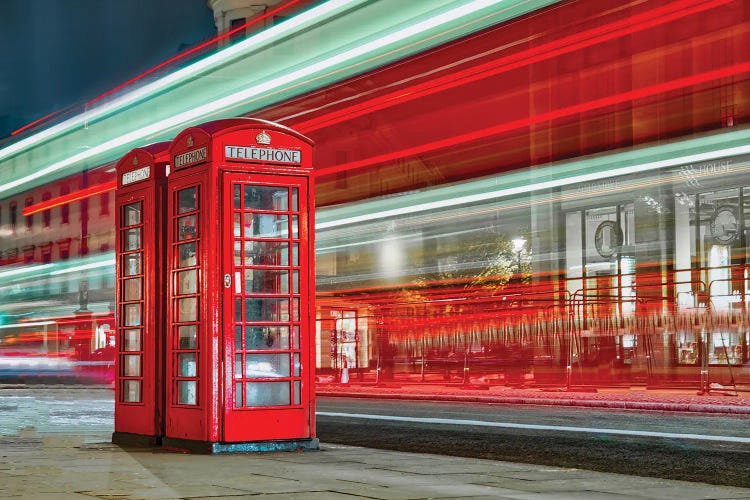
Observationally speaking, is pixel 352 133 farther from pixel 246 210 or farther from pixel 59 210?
pixel 246 210

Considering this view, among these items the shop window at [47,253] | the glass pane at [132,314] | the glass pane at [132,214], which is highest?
the shop window at [47,253]

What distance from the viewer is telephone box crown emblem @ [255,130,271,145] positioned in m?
8.70

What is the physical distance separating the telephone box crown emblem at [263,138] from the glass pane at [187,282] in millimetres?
1179

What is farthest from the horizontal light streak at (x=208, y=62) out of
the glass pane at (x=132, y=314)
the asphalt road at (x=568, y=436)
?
the glass pane at (x=132, y=314)

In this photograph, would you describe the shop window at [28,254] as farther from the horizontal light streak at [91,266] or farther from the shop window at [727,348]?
the shop window at [727,348]

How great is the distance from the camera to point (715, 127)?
24000 millimetres

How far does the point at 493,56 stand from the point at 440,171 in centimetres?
532

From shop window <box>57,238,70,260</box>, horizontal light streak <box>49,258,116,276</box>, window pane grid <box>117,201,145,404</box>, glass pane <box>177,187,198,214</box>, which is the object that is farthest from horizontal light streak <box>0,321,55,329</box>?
glass pane <box>177,187,198,214</box>

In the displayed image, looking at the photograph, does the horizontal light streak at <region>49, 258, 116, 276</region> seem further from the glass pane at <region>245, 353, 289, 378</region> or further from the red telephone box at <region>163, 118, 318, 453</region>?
the glass pane at <region>245, 353, 289, 378</region>

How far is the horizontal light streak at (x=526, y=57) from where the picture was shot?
19.7m

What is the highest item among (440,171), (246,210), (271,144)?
(440,171)

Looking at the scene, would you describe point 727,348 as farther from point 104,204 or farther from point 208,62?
point 104,204

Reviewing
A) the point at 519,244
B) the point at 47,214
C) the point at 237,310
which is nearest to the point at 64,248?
the point at 47,214

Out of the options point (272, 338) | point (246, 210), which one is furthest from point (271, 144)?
point (272, 338)
